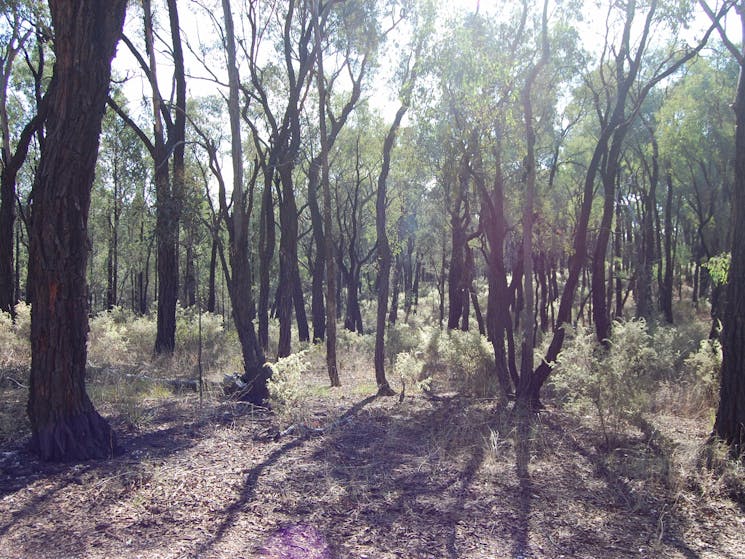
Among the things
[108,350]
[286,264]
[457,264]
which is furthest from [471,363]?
[108,350]

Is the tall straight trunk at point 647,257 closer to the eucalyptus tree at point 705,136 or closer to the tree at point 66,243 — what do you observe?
the eucalyptus tree at point 705,136

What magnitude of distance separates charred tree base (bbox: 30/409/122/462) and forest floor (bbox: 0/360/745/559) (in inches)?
5.8

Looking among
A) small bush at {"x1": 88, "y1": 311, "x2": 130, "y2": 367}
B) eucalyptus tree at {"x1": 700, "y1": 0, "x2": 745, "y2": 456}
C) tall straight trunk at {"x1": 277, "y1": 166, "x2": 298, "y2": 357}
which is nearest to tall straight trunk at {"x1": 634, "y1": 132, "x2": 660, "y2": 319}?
tall straight trunk at {"x1": 277, "y1": 166, "x2": 298, "y2": 357}

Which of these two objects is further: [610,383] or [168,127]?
[168,127]

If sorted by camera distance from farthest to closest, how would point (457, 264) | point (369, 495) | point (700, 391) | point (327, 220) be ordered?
point (457, 264), point (327, 220), point (700, 391), point (369, 495)

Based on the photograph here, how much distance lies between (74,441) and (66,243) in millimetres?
1897

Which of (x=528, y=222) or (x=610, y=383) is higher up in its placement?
(x=528, y=222)

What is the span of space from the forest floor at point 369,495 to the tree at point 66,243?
1.16 ft

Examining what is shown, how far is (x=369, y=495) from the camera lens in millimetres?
5023

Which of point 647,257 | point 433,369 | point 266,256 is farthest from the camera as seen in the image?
point 647,257

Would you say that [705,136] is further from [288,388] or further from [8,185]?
[8,185]

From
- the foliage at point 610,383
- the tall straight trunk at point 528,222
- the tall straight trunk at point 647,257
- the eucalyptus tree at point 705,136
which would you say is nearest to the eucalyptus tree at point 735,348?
the foliage at point 610,383

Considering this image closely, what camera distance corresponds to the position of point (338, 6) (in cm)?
1367

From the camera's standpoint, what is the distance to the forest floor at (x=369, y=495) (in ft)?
13.4
